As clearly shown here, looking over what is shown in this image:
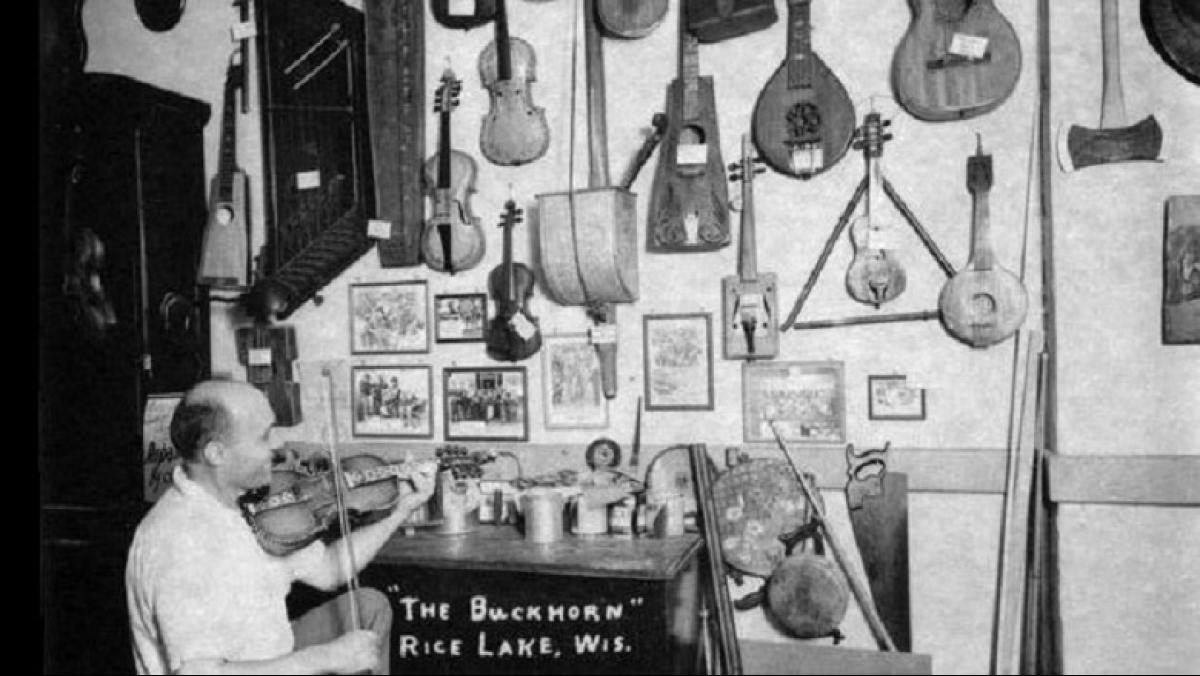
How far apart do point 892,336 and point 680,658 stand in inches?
60.4

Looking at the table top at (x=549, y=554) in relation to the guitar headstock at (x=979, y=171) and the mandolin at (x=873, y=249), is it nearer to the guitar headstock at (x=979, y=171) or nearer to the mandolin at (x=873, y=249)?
the mandolin at (x=873, y=249)

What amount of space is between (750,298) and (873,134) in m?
0.82

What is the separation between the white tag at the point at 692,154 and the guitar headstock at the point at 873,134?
64cm

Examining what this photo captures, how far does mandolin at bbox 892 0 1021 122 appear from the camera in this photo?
351cm

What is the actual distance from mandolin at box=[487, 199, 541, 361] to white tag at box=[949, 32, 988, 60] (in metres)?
1.93

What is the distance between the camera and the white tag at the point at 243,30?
15.1ft

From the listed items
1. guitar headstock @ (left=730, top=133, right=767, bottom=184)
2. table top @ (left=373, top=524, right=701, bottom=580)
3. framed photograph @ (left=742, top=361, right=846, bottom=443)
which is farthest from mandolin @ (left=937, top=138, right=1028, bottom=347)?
table top @ (left=373, top=524, right=701, bottom=580)

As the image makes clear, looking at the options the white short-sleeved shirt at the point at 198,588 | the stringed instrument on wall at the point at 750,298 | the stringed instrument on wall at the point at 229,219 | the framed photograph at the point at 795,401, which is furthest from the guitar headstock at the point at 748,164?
the stringed instrument on wall at the point at 229,219

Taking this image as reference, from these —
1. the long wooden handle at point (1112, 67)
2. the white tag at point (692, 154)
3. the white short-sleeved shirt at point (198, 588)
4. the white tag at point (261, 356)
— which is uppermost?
the long wooden handle at point (1112, 67)

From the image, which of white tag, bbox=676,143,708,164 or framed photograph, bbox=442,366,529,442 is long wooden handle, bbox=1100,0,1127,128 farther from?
framed photograph, bbox=442,366,529,442

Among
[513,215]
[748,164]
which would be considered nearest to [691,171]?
[748,164]

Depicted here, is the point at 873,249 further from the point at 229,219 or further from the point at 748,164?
the point at 229,219

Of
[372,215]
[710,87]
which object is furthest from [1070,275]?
[372,215]

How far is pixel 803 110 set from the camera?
376cm
